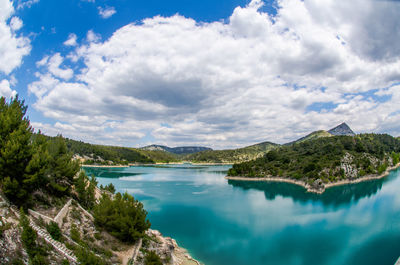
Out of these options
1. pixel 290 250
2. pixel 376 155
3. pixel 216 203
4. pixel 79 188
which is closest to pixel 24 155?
pixel 79 188

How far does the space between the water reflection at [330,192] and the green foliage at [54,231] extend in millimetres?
59124

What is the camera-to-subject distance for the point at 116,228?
2559cm

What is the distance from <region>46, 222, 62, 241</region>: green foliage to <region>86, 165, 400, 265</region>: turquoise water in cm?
1652

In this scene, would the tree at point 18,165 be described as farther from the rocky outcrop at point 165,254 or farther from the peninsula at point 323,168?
the peninsula at point 323,168

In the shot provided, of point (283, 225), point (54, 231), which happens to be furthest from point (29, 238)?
point (283, 225)

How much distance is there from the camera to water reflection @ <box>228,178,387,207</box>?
65.0m

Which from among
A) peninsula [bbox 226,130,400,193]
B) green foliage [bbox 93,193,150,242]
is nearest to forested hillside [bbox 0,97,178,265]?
green foliage [bbox 93,193,150,242]

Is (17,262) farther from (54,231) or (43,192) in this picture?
(43,192)

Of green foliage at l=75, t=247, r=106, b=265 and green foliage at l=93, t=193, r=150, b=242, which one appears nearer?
green foliage at l=75, t=247, r=106, b=265

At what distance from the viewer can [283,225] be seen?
42594 millimetres

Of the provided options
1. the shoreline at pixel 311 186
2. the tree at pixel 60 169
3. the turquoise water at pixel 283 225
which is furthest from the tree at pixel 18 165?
the shoreline at pixel 311 186

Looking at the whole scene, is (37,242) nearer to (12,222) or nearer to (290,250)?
(12,222)

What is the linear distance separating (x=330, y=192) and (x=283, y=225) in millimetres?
42831

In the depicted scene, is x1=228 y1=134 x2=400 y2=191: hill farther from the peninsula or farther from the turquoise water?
the turquoise water
